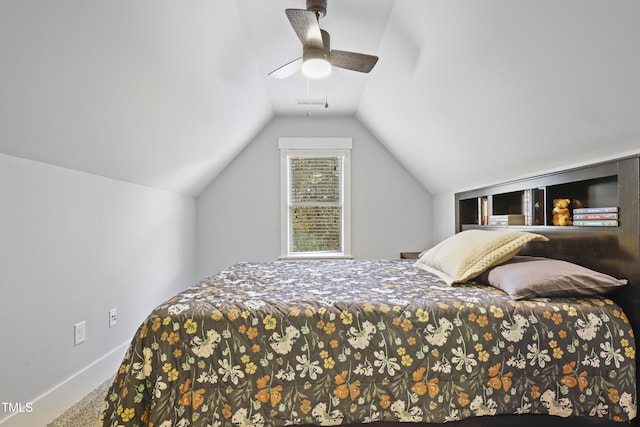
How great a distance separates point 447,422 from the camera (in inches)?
53.5

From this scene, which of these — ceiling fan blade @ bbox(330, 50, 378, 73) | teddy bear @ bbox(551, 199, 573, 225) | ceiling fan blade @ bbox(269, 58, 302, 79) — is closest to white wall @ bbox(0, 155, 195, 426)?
ceiling fan blade @ bbox(269, 58, 302, 79)

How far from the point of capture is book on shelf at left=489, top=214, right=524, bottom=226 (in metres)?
2.48

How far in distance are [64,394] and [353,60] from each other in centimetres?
263

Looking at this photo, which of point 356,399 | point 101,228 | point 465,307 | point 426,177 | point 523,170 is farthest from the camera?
point 426,177

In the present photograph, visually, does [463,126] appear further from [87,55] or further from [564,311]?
[87,55]

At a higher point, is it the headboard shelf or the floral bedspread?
the headboard shelf

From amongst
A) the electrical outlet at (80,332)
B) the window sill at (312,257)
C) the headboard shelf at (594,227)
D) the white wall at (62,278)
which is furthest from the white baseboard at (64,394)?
the headboard shelf at (594,227)

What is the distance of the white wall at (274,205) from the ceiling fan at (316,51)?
1.86 m

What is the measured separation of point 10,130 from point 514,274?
8.11 feet

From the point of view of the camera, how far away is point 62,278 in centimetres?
186

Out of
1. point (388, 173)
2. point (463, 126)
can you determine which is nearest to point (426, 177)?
point (388, 173)

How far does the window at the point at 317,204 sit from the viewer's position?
411 centimetres

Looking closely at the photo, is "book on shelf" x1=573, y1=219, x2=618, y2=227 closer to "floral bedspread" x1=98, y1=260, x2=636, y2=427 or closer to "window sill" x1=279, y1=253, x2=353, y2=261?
"floral bedspread" x1=98, y1=260, x2=636, y2=427

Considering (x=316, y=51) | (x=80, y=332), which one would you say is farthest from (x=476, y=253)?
(x=80, y=332)
